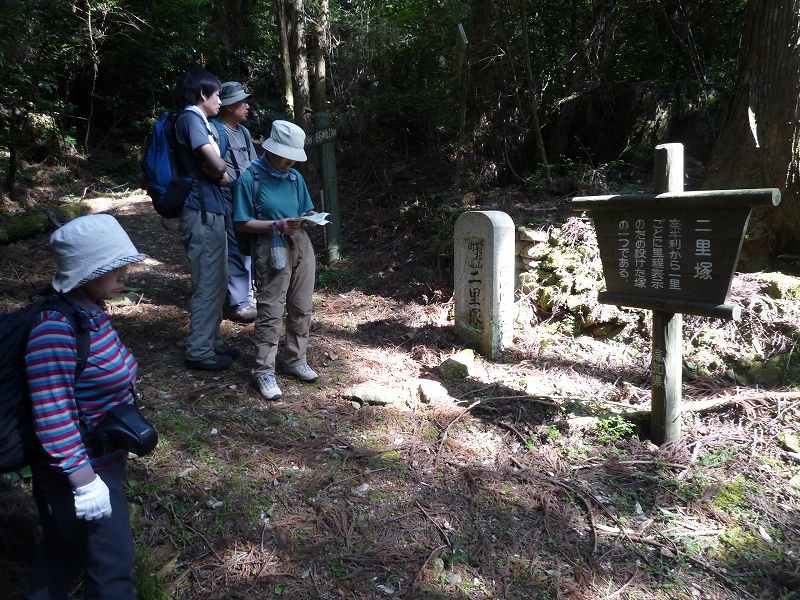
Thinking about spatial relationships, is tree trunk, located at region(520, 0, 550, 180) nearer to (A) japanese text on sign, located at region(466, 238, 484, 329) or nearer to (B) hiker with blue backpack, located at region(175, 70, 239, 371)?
(A) japanese text on sign, located at region(466, 238, 484, 329)

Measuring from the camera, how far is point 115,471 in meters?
2.11

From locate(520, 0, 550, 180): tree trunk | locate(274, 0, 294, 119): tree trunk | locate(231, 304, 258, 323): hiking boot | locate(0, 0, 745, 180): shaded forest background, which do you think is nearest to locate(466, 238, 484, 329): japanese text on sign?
locate(231, 304, 258, 323): hiking boot

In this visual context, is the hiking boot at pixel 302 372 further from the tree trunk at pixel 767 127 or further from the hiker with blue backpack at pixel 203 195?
the tree trunk at pixel 767 127

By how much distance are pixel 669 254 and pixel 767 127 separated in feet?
9.45

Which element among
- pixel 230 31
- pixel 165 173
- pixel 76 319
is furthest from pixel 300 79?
pixel 230 31

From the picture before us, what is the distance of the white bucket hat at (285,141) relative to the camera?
3.76m

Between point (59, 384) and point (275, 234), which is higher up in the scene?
point (275, 234)

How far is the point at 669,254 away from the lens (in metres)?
3.76

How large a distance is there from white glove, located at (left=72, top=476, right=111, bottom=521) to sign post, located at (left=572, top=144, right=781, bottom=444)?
343cm

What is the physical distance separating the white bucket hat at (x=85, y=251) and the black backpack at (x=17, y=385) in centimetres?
10

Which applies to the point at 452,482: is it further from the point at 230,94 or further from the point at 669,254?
the point at 230,94

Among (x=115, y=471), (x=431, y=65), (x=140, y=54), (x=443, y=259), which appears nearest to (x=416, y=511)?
(x=115, y=471)

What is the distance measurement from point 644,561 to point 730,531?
0.65 metres

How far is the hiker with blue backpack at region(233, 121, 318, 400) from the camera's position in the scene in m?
3.80
